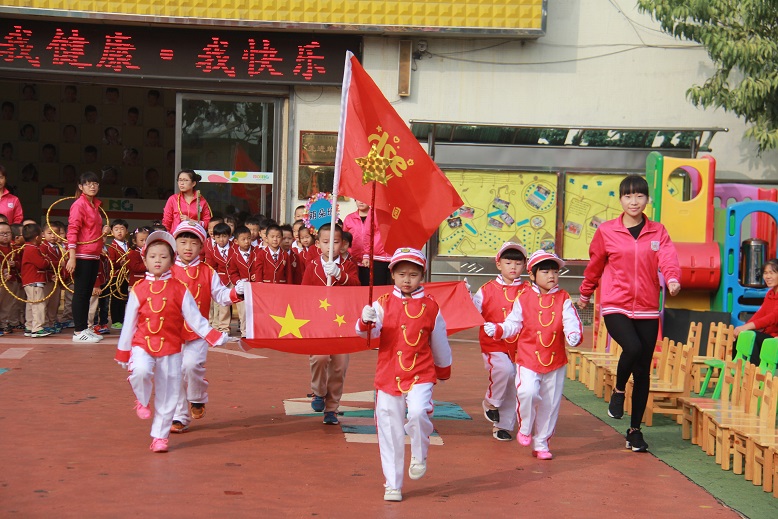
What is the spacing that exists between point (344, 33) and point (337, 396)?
33.5ft

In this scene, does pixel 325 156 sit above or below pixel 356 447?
above

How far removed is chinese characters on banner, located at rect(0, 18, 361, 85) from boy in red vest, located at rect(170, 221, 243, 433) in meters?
9.59

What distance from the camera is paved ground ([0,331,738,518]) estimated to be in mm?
6477

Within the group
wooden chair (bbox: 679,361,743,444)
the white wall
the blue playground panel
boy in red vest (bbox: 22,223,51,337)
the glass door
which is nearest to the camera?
wooden chair (bbox: 679,361,743,444)

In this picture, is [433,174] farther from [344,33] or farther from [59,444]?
[344,33]

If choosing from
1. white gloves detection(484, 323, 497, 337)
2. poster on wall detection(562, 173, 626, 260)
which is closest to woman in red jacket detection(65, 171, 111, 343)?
white gloves detection(484, 323, 497, 337)

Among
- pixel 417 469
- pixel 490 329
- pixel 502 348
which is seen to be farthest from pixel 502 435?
pixel 417 469

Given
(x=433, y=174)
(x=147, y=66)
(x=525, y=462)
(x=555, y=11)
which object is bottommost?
(x=525, y=462)

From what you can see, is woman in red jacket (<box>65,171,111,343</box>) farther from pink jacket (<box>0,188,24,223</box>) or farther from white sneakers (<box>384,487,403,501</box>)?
white sneakers (<box>384,487,403,501</box>)

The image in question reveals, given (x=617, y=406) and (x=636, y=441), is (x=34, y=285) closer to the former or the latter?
(x=617, y=406)

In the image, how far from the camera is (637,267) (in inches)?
336

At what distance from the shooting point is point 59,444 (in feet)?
25.7

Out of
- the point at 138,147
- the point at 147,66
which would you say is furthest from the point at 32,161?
the point at 147,66

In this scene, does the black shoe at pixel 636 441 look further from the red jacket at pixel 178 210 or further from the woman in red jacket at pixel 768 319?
the red jacket at pixel 178 210
